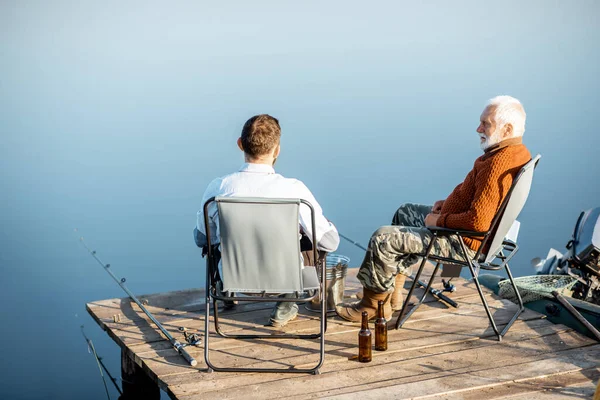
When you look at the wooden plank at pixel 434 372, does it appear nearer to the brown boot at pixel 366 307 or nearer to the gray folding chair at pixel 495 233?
the gray folding chair at pixel 495 233

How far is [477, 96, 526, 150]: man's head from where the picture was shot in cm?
388

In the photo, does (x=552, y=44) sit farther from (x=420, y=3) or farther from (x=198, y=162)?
(x=198, y=162)

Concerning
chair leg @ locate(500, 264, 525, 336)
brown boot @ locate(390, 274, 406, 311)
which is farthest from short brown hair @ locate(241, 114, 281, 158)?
chair leg @ locate(500, 264, 525, 336)

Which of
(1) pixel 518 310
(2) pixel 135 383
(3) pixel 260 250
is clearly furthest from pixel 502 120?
(2) pixel 135 383

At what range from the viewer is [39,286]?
796 centimetres

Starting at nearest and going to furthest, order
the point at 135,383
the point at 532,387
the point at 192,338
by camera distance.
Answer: the point at 532,387
the point at 192,338
the point at 135,383

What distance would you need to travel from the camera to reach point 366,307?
425 cm

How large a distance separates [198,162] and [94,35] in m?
13.5

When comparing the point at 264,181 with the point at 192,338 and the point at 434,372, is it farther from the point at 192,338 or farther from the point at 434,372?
the point at 434,372

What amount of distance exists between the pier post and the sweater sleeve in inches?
80.5

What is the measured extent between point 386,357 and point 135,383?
1617 mm

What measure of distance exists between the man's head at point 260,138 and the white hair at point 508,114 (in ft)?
3.54

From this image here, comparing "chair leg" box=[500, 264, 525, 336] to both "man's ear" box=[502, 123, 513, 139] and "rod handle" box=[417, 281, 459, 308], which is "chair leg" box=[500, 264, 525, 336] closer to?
"rod handle" box=[417, 281, 459, 308]

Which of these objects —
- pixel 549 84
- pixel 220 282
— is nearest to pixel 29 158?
pixel 220 282
